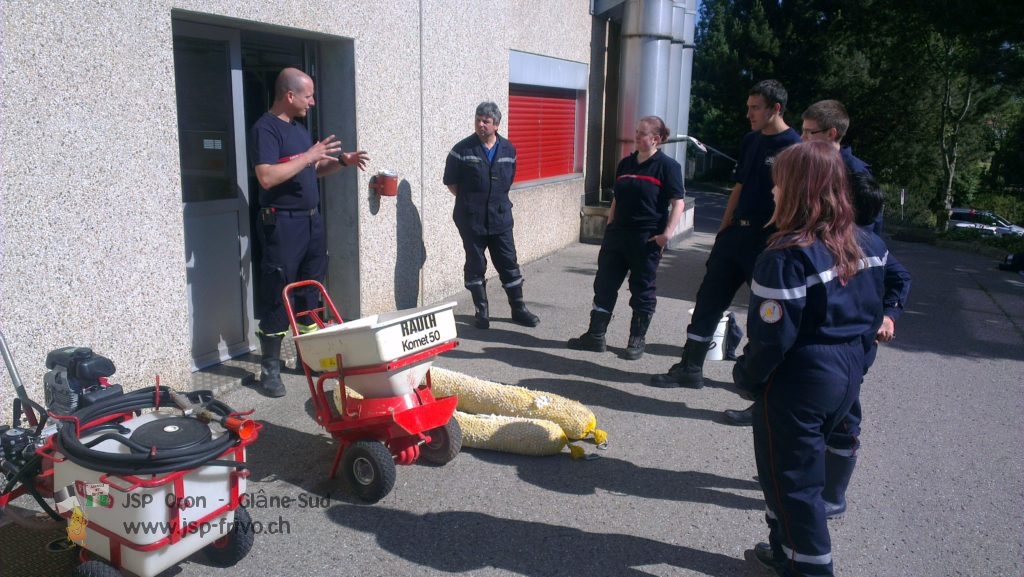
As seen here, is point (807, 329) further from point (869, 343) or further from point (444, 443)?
point (444, 443)

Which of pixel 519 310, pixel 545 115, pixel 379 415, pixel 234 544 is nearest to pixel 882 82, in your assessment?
pixel 545 115

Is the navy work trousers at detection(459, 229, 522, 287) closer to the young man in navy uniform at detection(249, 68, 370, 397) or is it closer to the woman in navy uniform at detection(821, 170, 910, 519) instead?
the young man in navy uniform at detection(249, 68, 370, 397)

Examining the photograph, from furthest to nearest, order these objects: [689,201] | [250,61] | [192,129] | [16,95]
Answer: [689,201] < [250,61] < [192,129] < [16,95]

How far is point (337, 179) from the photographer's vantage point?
612cm

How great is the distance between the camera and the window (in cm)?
930

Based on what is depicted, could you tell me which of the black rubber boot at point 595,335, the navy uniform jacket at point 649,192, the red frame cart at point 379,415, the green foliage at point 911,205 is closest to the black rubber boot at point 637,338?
the black rubber boot at point 595,335

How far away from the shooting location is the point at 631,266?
6.06 m

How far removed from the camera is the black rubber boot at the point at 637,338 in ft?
20.1

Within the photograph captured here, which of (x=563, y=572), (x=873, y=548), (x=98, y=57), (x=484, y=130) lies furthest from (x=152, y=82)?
(x=873, y=548)

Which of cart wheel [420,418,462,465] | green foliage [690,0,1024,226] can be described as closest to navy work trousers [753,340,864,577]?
cart wheel [420,418,462,465]

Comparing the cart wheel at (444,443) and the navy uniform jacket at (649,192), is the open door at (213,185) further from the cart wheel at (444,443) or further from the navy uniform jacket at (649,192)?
the navy uniform jacket at (649,192)

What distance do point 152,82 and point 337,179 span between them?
6.74ft

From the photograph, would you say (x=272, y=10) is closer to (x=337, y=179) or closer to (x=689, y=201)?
(x=337, y=179)

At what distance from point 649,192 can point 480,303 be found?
6.10 ft
